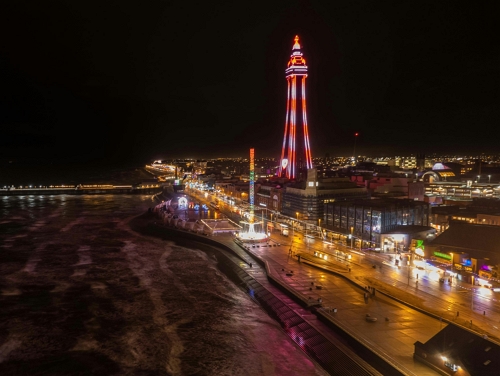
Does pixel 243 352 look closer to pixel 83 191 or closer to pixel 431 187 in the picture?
pixel 431 187

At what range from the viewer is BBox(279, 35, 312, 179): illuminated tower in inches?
1933

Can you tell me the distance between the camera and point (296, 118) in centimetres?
4925

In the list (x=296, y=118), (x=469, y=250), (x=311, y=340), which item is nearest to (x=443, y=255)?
(x=469, y=250)

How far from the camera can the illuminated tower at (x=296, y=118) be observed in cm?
4909

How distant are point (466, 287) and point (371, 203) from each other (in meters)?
11.6

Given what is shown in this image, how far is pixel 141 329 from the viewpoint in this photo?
1430 centimetres

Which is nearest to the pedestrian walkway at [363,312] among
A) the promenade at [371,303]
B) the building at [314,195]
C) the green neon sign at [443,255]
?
the promenade at [371,303]

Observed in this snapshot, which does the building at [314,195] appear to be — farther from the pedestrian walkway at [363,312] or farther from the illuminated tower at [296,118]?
the illuminated tower at [296,118]

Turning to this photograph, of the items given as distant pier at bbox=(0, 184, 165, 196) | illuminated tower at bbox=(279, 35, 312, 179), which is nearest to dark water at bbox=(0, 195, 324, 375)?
illuminated tower at bbox=(279, 35, 312, 179)

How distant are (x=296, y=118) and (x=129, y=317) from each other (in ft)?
123

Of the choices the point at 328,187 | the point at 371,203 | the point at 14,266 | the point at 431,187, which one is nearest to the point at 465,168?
the point at 431,187

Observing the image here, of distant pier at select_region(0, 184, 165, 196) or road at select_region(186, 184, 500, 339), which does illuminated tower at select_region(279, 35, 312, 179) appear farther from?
distant pier at select_region(0, 184, 165, 196)

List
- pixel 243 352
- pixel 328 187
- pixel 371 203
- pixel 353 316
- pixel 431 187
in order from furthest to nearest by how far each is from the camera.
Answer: pixel 431 187
pixel 328 187
pixel 371 203
pixel 353 316
pixel 243 352

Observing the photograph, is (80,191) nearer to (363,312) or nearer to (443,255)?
(443,255)
